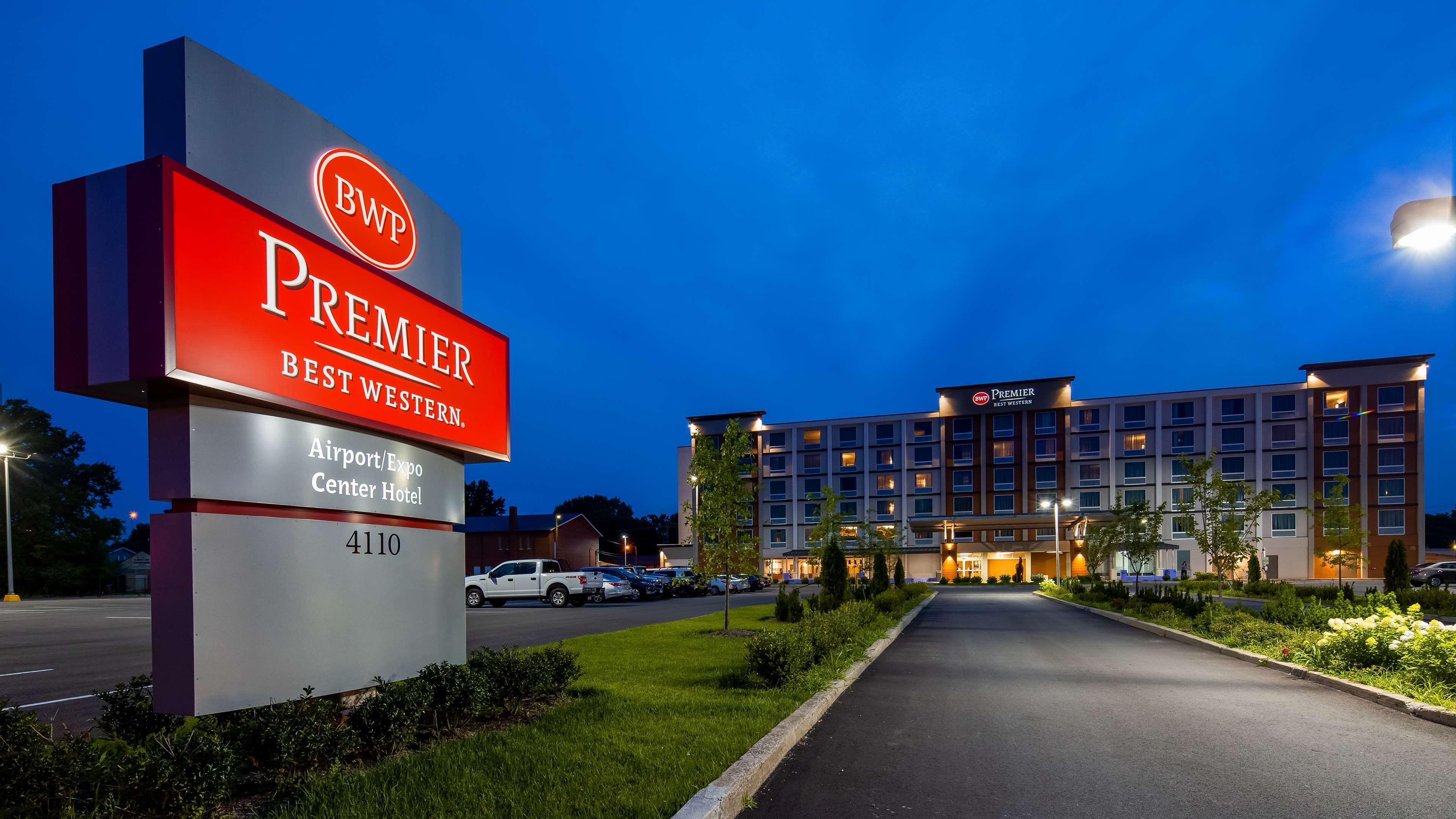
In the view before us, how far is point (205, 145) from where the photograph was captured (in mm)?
5531

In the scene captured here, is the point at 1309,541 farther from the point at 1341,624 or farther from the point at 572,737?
the point at 572,737

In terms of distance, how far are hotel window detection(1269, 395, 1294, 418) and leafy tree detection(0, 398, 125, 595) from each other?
93042mm

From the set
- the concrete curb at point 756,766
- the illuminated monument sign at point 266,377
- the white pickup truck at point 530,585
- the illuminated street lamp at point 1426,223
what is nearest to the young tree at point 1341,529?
the white pickup truck at point 530,585

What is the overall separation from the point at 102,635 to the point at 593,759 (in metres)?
19.0

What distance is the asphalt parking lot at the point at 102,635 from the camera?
9.97 metres

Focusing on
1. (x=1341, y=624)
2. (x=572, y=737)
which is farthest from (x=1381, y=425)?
(x=572, y=737)

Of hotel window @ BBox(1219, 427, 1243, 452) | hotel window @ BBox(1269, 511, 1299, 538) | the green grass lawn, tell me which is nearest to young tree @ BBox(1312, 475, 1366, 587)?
hotel window @ BBox(1269, 511, 1299, 538)

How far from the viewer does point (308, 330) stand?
6.05 metres

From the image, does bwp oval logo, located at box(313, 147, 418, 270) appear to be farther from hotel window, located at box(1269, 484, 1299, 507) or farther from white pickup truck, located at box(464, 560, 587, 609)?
hotel window, located at box(1269, 484, 1299, 507)

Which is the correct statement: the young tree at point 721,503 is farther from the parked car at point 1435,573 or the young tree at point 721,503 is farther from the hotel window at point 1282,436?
the hotel window at point 1282,436

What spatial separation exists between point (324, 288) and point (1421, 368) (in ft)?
265

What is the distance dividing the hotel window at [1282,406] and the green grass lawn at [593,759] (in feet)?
233

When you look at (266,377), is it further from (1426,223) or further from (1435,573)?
(1435,573)

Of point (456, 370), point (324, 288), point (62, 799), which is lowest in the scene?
point (62, 799)
